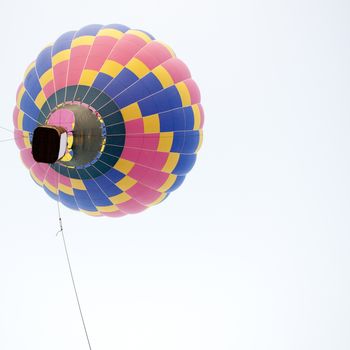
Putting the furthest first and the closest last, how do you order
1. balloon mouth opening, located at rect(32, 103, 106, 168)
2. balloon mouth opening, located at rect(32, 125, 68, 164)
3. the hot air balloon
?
the hot air balloon < balloon mouth opening, located at rect(32, 103, 106, 168) < balloon mouth opening, located at rect(32, 125, 68, 164)

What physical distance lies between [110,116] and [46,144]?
108 centimetres

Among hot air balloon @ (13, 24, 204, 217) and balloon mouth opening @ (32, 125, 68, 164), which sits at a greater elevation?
hot air balloon @ (13, 24, 204, 217)

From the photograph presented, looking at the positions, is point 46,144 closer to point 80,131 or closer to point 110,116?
point 80,131

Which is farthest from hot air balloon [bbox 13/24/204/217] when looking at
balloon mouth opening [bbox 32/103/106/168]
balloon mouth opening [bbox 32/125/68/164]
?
balloon mouth opening [bbox 32/125/68/164]

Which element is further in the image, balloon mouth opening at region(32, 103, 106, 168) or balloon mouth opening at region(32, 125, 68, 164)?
balloon mouth opening at region(32, 103, 106, 168)

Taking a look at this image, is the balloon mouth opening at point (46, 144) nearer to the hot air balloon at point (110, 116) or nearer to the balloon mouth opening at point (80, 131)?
the hot air balloon at point (110, 116)

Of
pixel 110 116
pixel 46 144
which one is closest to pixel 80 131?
pixel 110 116

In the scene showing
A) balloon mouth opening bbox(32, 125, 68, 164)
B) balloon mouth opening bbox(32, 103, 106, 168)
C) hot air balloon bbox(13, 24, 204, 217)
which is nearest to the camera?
balloon mouth opening bbox(32, 125, 68, 164)

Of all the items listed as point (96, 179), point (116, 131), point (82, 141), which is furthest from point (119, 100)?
point (96, 179)

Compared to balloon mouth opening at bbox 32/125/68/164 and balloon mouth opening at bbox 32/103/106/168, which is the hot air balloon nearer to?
balloon mouth opening at bbox 32/103/106/168

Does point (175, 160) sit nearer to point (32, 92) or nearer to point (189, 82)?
point (189, 82)

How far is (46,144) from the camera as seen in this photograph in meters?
4.54

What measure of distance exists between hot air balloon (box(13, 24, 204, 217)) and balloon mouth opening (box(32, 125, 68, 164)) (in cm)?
11

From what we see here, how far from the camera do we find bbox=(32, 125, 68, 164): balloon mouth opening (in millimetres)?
4508
